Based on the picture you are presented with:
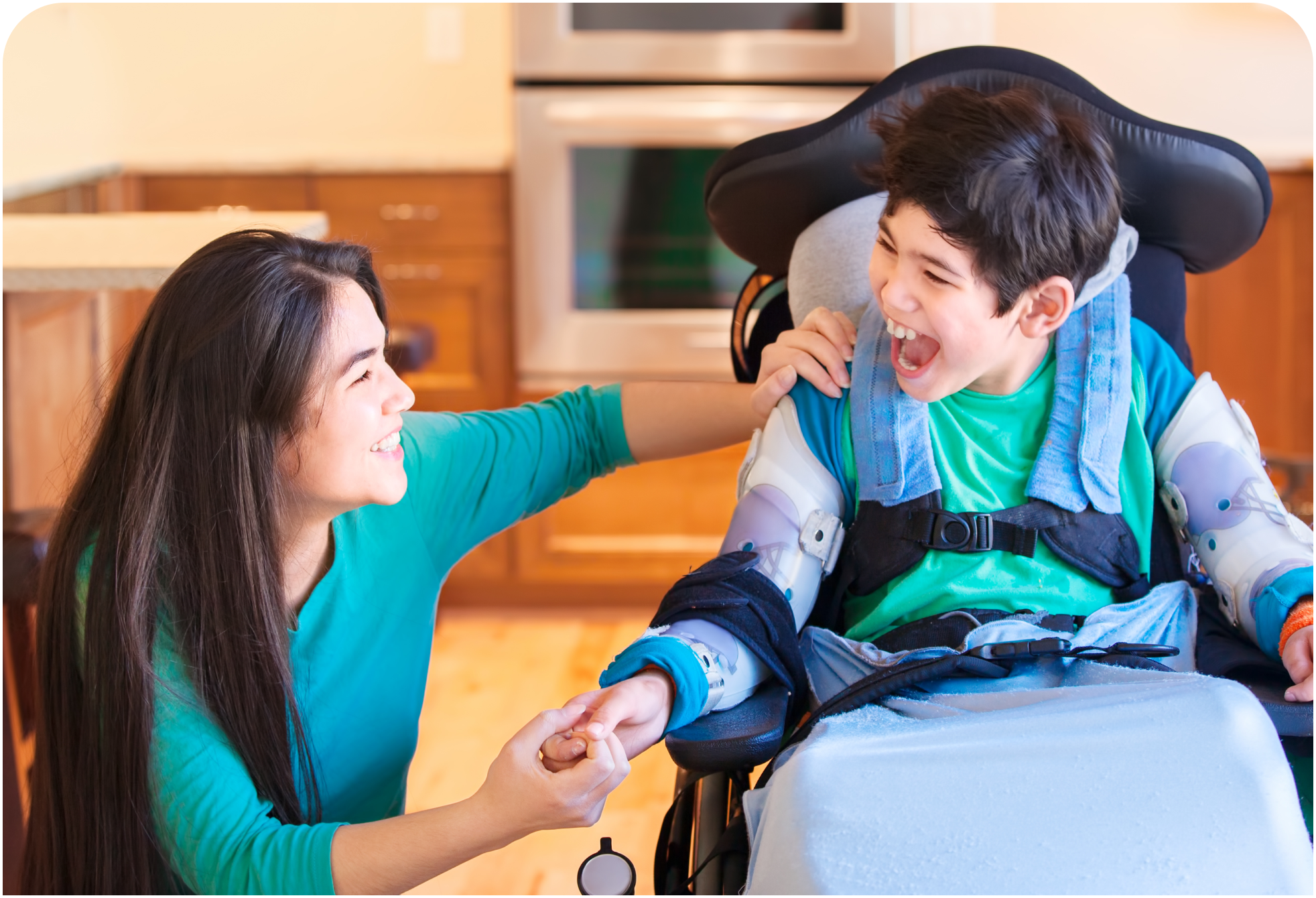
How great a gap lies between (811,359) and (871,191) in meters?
0.25

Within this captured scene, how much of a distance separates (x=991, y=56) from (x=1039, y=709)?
671mm

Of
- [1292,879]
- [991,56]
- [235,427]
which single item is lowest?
[1292,879]

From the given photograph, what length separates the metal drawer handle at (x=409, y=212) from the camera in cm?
301

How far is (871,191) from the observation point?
1.40 meters

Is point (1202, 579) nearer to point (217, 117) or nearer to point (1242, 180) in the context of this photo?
point (1242, 180)

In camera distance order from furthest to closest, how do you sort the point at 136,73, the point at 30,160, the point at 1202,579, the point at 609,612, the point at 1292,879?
the point at 136,73
the point at 609,612
the point at 30,160
the point at 1202,579
the point at 1292,879

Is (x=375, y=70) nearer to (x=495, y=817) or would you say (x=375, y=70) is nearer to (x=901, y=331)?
(x=901, y=331)

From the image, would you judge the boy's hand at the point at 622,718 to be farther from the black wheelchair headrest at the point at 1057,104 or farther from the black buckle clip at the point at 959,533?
the black wheelchair headrest at the point at 1057,104

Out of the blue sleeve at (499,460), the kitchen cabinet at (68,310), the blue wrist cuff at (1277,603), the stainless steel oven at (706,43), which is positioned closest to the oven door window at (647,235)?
the stainless steel oven at (706,43)

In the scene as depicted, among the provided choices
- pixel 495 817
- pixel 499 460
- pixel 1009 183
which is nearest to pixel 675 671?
pixel 495 817

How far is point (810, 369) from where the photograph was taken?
1.26 m

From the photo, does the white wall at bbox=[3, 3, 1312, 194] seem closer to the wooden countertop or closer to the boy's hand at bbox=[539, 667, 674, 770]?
the wooden countertop

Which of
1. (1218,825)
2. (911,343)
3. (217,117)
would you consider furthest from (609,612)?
(1218,825)

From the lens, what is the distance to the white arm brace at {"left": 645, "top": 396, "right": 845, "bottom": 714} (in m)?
1.21
